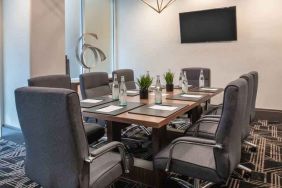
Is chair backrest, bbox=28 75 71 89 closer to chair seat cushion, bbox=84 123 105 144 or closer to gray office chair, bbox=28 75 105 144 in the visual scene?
gray office chair, bbox=28 75 105 144

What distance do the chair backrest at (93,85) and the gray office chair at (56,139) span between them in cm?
156

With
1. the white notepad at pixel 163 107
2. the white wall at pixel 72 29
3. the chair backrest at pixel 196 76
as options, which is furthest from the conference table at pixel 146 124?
the white wall at pixel 72 29

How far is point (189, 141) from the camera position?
1676 mm

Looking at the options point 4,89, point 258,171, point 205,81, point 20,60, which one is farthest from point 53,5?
point 258,171

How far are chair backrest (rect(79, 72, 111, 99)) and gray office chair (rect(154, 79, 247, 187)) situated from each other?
154cm

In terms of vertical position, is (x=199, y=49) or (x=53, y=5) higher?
(x=53, y=5)

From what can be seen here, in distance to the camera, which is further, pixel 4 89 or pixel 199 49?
pixel 199 49

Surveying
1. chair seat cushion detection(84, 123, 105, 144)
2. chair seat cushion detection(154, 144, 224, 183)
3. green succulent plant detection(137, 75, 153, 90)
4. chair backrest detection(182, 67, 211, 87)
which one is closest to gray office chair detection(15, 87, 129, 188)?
chair seat cushion detection(154, 144, 224, 183)

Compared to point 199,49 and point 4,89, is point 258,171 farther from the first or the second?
point 4,89

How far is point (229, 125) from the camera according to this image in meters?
1.58

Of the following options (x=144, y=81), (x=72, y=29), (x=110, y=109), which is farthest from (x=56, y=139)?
(x=72, y=29)

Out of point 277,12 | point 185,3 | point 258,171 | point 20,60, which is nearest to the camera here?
point 258,171

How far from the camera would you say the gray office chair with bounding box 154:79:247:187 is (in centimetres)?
156

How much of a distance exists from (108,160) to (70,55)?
3.84 m
